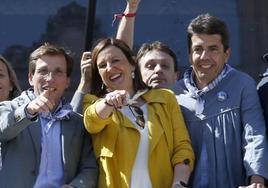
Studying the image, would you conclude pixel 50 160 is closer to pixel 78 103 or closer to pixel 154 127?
pixel 78 103

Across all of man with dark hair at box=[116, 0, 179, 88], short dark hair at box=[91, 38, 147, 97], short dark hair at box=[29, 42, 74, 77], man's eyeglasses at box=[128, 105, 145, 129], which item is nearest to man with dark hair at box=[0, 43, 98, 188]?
short dark hair at box=[29, 42, 74, 77]

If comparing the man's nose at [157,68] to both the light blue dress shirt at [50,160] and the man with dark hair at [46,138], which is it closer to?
the man with dark hair at [46,138]

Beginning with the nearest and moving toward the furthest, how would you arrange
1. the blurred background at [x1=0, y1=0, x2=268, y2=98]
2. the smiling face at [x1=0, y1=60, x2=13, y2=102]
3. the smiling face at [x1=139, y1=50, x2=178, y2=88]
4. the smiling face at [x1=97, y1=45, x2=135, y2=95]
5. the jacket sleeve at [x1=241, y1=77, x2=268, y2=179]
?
the jacket sleeve at [x1=241, y1=77, x2=268, y2=179], the smiling face at [x1=97, y1=45, x2=135, y2=95], the smiling face at [x1=0, y1=60, x2=13, y2=102], the smiling face at [x1=139, y1=50, x2=178, y2=88], the blurred background at [x1=0, y1=0, x2=268, y2=98]

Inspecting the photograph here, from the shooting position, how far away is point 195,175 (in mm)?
3414

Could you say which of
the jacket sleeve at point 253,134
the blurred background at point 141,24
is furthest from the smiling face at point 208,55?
the blurred background at point 141,24

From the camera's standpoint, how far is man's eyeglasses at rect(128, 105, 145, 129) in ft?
10.9

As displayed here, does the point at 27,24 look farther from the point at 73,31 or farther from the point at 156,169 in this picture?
the point at 156,169

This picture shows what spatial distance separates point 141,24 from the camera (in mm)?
4645

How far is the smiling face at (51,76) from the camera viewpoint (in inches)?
133

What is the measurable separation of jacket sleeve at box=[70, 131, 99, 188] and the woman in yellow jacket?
37 mm

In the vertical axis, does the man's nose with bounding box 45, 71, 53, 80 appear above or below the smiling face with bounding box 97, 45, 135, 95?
below

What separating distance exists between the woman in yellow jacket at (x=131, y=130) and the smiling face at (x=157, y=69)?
40 cm

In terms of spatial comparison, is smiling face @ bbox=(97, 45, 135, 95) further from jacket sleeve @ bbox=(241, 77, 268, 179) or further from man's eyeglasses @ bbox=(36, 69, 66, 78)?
jacket sleeve @ bbox=(241, 77, 268, 179)

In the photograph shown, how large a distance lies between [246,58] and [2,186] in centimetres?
184
